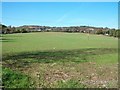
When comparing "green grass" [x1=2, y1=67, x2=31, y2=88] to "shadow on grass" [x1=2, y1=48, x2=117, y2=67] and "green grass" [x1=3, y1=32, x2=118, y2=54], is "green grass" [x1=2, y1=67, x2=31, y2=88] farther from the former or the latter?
"green grass" [x1=3, y1=32, x2=118, y2=54]

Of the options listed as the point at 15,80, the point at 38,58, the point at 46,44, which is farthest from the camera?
the point at 46,44

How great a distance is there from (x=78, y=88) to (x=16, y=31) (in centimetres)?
10464

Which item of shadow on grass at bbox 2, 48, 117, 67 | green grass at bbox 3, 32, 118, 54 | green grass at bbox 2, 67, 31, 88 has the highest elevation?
green grass at bbox 2, 67, 31, 88

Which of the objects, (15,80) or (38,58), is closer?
(15,80)

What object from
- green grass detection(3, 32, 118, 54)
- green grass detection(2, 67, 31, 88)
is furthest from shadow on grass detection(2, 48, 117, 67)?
green grass detection(3, 32, 118, 54)

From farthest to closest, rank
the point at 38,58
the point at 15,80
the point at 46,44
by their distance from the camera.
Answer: the point at 46,44, the point at 38,58, the point at 15,80

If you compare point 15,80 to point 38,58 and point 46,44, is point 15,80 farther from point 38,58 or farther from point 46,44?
point 46,44

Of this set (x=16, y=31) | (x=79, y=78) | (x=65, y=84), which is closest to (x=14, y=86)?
(x=65, y=84)

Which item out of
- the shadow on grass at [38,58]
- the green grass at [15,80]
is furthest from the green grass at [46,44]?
the green grass at [15,80]

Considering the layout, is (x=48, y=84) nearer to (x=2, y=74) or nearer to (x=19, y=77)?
(x=19, y=77)

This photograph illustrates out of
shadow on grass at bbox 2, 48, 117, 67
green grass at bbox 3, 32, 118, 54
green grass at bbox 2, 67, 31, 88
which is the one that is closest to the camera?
green grass at bbox 2, 67, 31, 88

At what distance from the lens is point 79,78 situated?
11.3 meters

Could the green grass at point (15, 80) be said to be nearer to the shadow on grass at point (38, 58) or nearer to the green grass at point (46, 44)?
the shadow on grass at point (38, 58)

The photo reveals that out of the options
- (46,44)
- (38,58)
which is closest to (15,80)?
(38,58)
